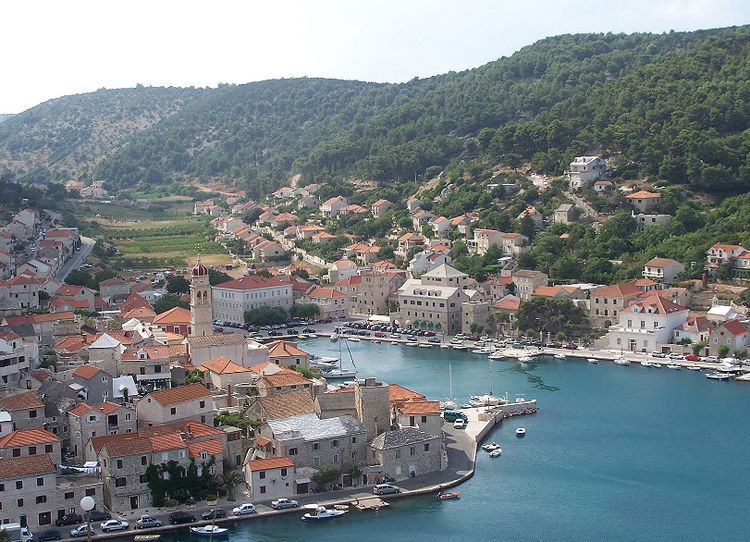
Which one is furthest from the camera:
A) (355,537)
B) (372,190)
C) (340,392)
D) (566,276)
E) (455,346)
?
(372,190)

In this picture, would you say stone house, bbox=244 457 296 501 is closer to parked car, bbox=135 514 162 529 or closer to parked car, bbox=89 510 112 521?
parked car, bbox=135 514 162 529

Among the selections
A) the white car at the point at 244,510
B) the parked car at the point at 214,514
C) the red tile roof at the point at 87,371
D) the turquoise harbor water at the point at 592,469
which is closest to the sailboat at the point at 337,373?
the turquoise harbor water at the point at 592,469

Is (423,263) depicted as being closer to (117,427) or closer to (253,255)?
(253,255)

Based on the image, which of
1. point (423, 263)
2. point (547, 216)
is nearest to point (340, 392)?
point (423, 263)

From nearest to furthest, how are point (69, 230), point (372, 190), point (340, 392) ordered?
point (340, 392), point (69, 230), point (372, 190)

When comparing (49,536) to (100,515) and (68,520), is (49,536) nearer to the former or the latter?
(68,520)

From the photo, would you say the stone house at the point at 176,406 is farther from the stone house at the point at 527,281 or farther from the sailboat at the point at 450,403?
the stone house at the point at 527,281

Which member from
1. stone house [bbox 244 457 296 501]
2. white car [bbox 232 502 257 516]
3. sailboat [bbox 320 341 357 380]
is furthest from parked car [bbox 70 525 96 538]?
sailboat [bbox 320 341 357 380]
